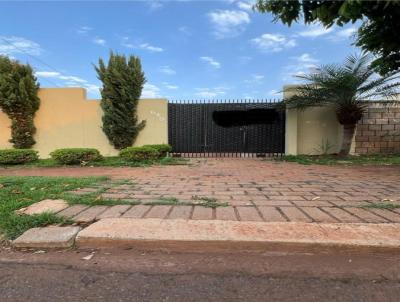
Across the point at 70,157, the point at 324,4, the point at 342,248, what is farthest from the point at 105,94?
the point at 342,248

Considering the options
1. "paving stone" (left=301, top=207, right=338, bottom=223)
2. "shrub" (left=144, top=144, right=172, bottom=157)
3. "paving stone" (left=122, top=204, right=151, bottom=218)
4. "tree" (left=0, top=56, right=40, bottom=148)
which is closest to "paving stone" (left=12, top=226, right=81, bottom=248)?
"paving stone" (left=122, top=204, right=151, bottom=218)

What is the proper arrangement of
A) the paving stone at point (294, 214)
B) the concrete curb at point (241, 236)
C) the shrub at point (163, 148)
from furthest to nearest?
the shrub at point (163, 148) → the paving stone at point (294, 214) → the concrete curb at point (241, 236)

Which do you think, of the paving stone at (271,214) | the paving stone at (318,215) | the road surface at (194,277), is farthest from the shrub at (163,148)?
the road surface at (194,277)

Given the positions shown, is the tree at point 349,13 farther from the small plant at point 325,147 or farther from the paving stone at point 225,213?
the small plant at point 325,147

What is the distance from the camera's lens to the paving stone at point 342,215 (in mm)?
2818

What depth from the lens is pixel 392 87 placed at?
342 inches

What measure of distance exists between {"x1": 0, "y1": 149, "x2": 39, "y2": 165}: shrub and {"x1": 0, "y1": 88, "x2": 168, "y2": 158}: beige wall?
1705mm

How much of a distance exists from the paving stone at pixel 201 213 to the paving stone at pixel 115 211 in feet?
2.30

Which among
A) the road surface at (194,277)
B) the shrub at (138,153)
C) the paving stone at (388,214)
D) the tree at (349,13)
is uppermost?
the tree at (349,13)

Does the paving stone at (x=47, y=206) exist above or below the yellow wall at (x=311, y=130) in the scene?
below

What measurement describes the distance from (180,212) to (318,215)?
131cm

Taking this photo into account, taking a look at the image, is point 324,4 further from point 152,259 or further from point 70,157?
point 70,157

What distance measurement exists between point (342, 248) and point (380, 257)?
0.81 ft

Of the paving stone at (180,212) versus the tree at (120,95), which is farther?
the tree at (120,95)
